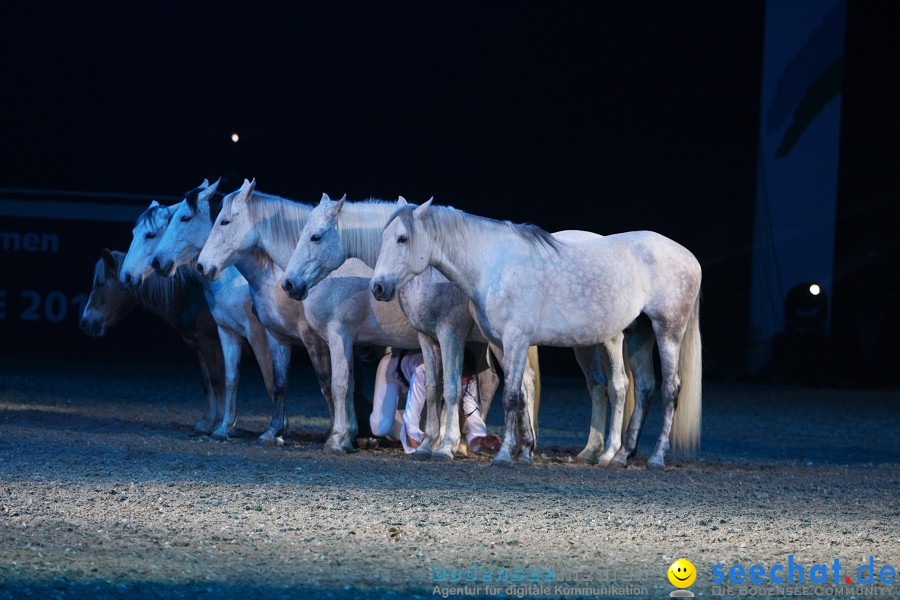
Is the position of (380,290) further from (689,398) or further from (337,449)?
(689,398)

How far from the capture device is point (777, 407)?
12984 mm

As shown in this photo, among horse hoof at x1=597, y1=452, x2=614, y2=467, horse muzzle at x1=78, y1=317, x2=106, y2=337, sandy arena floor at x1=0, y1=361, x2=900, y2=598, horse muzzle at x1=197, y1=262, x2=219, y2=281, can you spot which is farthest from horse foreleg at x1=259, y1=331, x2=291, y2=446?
horse hoof at x1=597, y1=452, x2=614, y2=467

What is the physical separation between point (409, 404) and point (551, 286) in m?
1.76

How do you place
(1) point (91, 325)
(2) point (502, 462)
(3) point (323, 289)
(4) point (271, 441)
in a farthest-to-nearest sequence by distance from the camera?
(1) point (91, 325)
(4) point (271, 441)
(3) point (323, 289)
(2) point (502, 462)

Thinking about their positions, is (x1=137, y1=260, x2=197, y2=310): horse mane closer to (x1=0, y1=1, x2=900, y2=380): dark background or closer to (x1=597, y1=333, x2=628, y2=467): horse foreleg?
(x1=597, y1=333, x2=628, y2=467): horse foreleg

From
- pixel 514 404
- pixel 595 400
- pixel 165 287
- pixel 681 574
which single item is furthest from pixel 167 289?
pixel 681 574

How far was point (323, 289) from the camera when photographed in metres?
7.87

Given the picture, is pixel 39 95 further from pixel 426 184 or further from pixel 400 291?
pixel 400 291

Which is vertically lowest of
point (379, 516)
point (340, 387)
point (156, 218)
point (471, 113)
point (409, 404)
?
point (379, 516)

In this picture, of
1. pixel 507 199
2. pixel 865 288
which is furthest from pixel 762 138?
pixel 507 199

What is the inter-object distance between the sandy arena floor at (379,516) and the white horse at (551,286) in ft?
1.62

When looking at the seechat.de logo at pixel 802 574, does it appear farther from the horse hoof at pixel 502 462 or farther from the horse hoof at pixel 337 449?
the horse hoof at pixel 337 449

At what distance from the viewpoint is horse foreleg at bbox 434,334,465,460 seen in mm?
7523

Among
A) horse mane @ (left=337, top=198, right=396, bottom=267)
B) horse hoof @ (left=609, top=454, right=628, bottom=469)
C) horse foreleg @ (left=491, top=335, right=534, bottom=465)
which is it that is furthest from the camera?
horse hoof @ (left=609, top=454, right=628, bottom=469)
